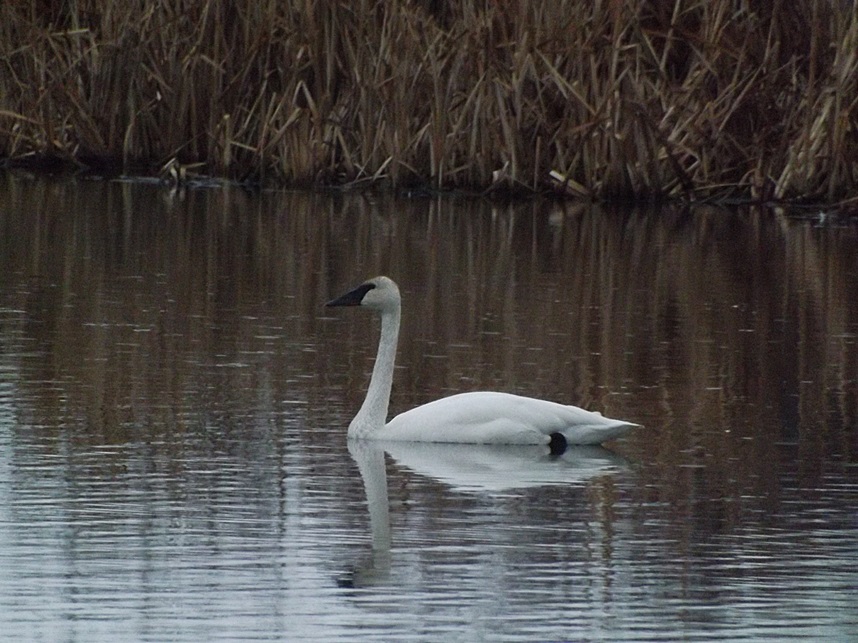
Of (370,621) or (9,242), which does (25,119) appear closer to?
(9,242)

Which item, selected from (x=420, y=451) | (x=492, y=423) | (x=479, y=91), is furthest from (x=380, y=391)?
(x=479, y=91)

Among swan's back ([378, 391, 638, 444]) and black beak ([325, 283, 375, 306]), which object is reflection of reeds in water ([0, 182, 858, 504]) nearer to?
swan's back ([378, 391, 638, 444])

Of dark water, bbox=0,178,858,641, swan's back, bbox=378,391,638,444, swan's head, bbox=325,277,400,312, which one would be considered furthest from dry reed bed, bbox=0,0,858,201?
swan's back, bbox=378,391,638,444

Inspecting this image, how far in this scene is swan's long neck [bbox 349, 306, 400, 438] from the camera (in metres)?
8.41

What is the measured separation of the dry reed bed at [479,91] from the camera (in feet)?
60.3

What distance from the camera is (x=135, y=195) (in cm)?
1964

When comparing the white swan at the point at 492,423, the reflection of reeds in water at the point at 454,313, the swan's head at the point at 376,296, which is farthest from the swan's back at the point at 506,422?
the swan's head at the point at 376,296

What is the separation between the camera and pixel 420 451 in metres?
8.34

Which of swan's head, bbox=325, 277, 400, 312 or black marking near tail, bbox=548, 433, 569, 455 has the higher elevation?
swan's head, bbox=325, 277, 400, 312

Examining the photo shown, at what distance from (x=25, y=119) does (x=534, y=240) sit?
20.8ft

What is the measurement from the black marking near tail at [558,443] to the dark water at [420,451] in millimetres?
77

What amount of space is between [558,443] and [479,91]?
10.5m

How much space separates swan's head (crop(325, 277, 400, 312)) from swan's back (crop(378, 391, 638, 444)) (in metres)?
0.76

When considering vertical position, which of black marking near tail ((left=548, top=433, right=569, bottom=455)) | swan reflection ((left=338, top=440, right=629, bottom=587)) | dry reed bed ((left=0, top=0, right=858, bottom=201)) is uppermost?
dry reed bed ((left=0, top=0, right=858, bottom=201))
